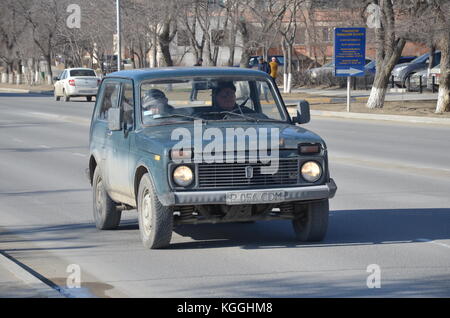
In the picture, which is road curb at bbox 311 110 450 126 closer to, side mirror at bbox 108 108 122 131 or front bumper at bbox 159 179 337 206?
side mirror at bbox 108 108 122 131

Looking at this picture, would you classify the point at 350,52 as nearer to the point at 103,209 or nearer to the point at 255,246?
the point at 103,209

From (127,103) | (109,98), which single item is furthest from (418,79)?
(127,103)

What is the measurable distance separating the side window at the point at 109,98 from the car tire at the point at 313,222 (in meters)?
2.58

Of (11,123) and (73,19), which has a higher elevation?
(73,19)

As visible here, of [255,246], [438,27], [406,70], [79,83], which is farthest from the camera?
[406,70]

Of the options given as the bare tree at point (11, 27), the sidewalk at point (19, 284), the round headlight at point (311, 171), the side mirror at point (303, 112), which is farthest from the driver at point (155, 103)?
the bare tree at point (11, 27)

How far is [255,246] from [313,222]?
0.64 m

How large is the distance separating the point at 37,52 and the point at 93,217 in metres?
68.6

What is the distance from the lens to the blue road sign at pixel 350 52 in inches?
1390

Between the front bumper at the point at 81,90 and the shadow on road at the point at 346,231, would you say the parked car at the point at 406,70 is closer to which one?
the front bumper at the point at 81,90

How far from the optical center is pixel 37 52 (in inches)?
3051

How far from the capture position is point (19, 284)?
285 inches

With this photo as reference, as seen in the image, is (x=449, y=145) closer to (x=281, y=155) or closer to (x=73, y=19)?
(x=281, y=155)
